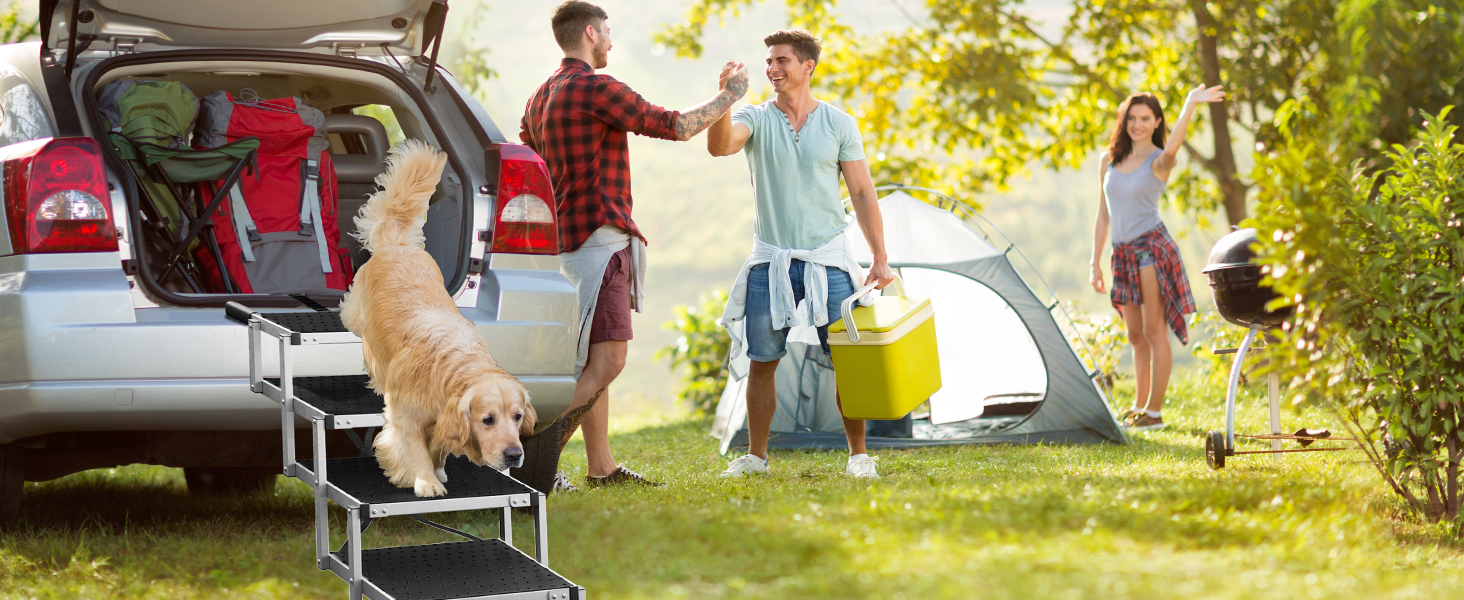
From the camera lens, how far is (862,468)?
178 inches

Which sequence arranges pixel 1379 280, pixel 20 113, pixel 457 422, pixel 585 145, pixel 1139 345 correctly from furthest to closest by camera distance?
pixel 1139 345, pixel 585 145, pixel 1379 280, pixel 20 113, pixel 457 422

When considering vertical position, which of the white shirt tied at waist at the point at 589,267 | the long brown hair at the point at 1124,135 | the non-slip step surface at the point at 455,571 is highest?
the long brown hair at the point at 1124,135

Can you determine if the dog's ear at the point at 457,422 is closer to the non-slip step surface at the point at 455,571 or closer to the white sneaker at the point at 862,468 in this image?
the non-slip step surface at the point at 455,571

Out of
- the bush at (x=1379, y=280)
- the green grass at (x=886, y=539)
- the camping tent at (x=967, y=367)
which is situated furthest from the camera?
the camping tent at (x=967, y=367)

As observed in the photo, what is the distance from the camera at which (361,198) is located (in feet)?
13.8

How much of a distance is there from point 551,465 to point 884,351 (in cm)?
130

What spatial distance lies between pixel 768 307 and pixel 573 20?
1359 mm

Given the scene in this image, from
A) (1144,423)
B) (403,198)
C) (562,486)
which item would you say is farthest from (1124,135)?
(403,198)

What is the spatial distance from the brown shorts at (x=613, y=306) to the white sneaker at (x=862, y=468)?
40.7 inches

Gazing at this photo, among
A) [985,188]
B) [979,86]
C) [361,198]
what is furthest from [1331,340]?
[985,188]

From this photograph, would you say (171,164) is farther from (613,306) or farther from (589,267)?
(613,306)

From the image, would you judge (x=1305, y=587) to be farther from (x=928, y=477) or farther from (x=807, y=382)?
(x=807, y=382)

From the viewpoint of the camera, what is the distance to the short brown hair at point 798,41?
A: 4.50m

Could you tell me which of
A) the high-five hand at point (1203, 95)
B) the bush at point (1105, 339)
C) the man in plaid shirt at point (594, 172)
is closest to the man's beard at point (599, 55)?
the man in plaid shirt at point (594, 172)
